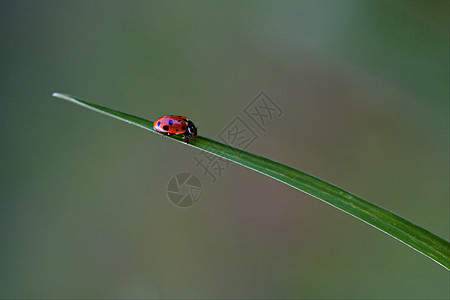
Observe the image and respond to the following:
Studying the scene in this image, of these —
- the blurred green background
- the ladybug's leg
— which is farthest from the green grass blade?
the blurred green background

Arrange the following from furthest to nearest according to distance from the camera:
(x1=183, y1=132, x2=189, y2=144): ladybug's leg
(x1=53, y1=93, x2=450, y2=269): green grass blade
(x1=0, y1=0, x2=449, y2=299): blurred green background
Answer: (x1=0, y1=0, x2=449, y2=299): blurred green background
(x1=183, y1=132, x2=189, y2=144): ladybug's leg
(x1=53, y1=93, x2=450, y2=269): green grass blade

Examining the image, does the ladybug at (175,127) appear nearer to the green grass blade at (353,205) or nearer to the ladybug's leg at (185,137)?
the ladybug's leg at (185,137)

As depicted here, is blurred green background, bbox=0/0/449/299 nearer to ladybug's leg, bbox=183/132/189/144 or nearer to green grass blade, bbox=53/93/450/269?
ladybug's leg, bbox=183/132/189/144

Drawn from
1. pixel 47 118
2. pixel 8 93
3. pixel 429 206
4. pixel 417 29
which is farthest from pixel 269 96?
pixel 8 93

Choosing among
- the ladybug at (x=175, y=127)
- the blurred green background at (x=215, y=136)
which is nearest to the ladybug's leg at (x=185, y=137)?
the ladybug at (x=175, y=127)

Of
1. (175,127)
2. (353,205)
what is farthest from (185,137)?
(353,205)

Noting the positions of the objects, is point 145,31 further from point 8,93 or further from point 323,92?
point 323,92
